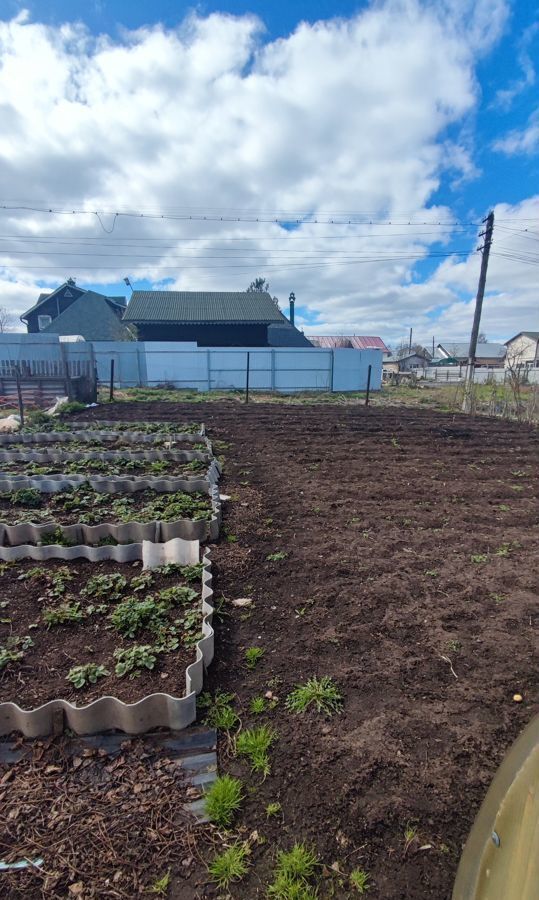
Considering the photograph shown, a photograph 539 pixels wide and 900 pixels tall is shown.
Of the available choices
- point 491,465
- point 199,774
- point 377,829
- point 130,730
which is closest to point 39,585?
point 130,730

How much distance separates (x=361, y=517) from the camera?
15.1ft

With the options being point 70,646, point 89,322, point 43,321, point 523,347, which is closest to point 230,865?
point 70,646

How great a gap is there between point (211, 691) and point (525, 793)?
1.61m

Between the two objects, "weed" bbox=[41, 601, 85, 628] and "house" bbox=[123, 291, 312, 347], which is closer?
"weed" bbox=[41, 601, 85, 628]

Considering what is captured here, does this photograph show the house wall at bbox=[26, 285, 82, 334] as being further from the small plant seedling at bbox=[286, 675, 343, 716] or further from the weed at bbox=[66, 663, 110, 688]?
the small plant seedling at bbox=[286, 675, 343, 716]

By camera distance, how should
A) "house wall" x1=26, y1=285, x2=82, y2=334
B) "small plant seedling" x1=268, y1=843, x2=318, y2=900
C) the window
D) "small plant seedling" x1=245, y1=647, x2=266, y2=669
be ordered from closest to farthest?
1. "small plant seedling" x1=268, y1=843, x2=318, y2=900
2. "small plant seedling" x1=245, y1=647, x2=266, y2=669
3. "house wall" x1=26, y1=285, x2=82, y2=334
4. the window

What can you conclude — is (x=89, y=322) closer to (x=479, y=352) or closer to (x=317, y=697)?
(x=317, y=697)

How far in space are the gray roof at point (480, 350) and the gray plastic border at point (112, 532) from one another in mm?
63523

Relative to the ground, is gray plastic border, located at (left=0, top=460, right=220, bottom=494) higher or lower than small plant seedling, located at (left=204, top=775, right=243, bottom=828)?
higher

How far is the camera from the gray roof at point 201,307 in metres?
23.8

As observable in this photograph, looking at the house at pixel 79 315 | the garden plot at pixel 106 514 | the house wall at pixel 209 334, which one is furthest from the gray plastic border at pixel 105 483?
the house at pixel 79 315

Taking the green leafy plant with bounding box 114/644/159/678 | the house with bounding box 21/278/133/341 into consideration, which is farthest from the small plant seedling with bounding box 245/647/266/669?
the house with bounding box 21/278/133/341

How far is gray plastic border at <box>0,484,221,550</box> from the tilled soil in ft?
1.07

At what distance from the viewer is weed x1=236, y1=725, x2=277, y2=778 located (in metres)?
1.82
